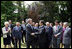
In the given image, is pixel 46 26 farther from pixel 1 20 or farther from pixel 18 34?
pixel 1 20

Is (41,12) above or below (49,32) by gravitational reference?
above

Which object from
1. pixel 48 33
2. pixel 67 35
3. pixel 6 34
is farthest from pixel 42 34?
pixel 6 34

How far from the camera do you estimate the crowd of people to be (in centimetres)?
1151

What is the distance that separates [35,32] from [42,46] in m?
A: 0.83

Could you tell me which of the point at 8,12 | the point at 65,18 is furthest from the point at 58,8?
the point at 8,12

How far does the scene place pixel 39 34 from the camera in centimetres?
1141

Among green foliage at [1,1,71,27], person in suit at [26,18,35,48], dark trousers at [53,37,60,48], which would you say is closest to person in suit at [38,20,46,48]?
person in suit at [26,18,35,48]

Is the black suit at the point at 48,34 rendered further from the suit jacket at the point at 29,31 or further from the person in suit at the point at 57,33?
the suit jacket at the point at 29,31

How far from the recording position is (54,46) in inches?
506

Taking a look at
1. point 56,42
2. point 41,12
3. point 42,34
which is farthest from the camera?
point 41,12

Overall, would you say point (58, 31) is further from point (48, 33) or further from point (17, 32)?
point (17, 32)

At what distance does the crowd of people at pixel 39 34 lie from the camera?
11.5m

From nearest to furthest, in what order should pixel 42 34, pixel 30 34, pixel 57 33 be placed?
pixel 42 34, pixel 30 34, pixel 57 33

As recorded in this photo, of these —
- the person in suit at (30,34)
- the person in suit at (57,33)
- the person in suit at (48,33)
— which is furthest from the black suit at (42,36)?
the person in suit at (57,33)
